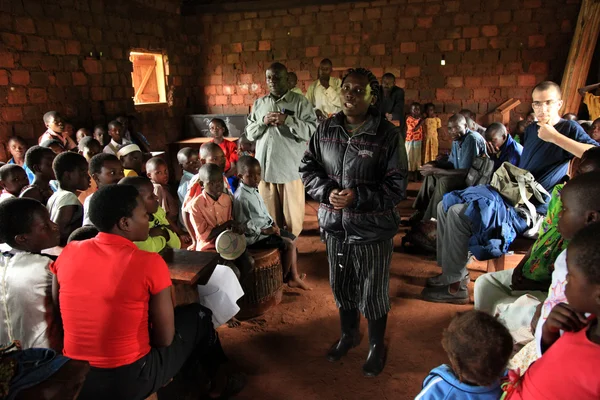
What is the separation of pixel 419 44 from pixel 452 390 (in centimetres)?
878

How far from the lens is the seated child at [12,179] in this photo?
344cm

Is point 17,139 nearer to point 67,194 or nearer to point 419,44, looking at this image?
point 67,194

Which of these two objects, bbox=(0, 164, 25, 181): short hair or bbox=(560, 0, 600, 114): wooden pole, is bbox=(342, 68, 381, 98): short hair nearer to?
bbox=(0, 164, 25, 181): short hair

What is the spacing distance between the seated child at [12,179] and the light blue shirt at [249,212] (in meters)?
1.80

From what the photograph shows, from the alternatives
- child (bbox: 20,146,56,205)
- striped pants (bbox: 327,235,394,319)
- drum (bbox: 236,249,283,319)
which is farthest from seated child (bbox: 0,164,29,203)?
striped pants (bbox: 327,235,394,319)

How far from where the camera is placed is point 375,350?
2738 millimetres

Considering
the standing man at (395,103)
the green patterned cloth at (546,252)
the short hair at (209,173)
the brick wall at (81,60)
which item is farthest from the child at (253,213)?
the standing man at (395,103)

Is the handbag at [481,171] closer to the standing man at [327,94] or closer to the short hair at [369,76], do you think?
the short hair at [369,76]

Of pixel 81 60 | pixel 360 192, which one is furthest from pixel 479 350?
pixel 81 60

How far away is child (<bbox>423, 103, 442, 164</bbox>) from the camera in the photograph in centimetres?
877

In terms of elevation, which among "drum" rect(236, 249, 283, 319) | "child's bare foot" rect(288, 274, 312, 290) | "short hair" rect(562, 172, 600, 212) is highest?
"short hair" rect(562, 172, 600, 212)

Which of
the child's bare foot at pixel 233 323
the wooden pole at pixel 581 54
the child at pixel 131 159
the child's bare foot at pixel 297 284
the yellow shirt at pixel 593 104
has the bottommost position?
the child's bare foot at pixel 233 323

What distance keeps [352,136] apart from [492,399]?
4.92ft

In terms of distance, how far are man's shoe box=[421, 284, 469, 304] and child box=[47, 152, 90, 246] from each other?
2.86m
